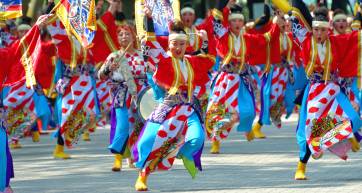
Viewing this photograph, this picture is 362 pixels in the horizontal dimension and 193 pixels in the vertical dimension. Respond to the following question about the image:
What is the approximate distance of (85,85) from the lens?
15562mm

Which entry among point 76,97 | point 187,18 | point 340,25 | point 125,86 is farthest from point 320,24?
point 187,18

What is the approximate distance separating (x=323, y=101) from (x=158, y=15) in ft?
6.09

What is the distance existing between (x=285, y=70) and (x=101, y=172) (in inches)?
212

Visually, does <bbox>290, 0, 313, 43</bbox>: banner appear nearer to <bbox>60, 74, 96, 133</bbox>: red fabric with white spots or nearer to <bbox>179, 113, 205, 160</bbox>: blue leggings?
<bbox>179, 113, 205, 160</bbox>: blue leggings

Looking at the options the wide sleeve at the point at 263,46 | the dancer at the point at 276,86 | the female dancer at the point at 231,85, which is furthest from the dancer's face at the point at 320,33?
the dancer at the point at 276,86

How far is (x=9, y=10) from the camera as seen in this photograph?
11.5 m

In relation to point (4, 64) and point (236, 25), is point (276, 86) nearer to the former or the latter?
point (236, 25)

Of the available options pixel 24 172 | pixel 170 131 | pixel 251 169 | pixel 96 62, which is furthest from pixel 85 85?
pixel 170 131

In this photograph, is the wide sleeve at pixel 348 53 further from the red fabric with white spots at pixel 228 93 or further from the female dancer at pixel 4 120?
the red fabric with white spots at pixel 228 93

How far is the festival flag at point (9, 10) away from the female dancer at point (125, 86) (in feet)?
7.41

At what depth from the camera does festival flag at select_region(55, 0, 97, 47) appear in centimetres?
1213

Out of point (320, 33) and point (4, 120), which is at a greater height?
point (320, 33)

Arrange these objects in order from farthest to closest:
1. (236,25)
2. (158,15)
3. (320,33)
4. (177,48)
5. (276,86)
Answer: (276,86), (236,25), (320,33), (158,15), (177,48)

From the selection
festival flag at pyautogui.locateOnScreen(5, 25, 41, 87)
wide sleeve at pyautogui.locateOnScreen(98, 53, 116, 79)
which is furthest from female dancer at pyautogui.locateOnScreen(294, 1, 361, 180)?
festival flag at pyautogui.locateOnScreen(5, 25, 41, 87)
